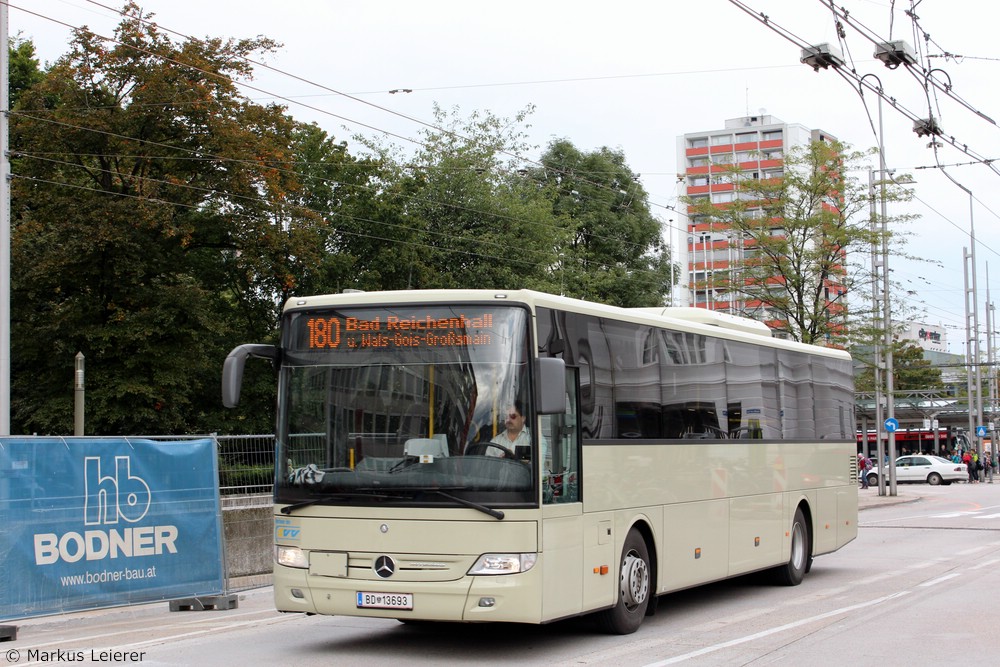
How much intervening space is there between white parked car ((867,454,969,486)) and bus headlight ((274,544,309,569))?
5251 cm

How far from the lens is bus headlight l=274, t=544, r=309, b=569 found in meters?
10.1

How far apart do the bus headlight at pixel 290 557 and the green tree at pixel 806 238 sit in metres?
28.7

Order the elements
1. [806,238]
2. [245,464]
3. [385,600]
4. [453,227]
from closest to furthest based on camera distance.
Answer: [385,600] → [245,464] → [806,238] → [453,227]

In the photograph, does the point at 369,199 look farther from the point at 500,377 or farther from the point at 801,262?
the point at 500,377

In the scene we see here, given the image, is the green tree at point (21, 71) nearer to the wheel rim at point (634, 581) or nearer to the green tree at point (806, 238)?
the green tree at point (806, 238)

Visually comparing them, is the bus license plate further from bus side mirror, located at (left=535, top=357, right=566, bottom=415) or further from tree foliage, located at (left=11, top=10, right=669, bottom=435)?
tree foliage, located at (left=11, top=10, right=669, bottom=435)

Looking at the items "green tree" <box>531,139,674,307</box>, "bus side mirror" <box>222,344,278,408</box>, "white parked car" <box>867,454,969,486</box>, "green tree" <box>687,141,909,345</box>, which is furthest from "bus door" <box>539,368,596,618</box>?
"white parked car" <box>867,454,969,486</box>

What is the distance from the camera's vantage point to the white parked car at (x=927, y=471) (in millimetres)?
59141

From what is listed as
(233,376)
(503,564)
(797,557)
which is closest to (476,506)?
(503,564)

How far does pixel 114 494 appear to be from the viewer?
12.2 metres

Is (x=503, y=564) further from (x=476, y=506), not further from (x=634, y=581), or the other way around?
(x=634, y=581)

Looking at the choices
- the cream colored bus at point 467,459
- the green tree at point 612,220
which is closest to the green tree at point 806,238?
the green tree at point 612,220

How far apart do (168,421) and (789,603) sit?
22522 millimetres

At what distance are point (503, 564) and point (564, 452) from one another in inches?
44.5
